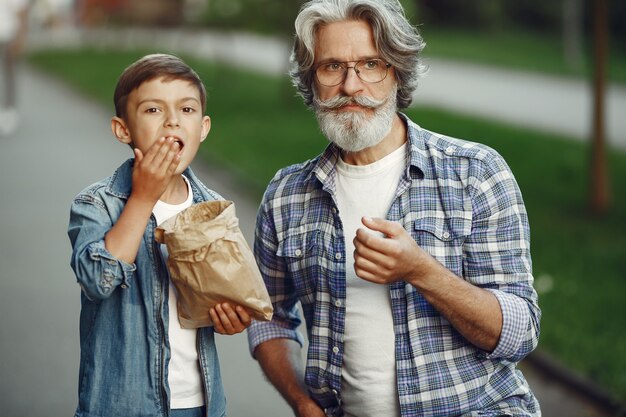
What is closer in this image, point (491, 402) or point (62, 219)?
point (491, 402)

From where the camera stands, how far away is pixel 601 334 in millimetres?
6789

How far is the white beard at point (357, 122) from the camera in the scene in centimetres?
325

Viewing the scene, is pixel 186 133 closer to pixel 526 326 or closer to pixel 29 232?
pixel 526 326

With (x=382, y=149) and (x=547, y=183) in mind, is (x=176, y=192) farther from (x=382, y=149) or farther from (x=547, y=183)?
(x=547, y=183)

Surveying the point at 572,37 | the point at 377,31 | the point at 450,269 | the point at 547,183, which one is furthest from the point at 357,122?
the point at 572,37

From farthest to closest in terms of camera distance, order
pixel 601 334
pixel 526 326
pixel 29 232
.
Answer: pixel 29 232 → pixel 601 334 → pixel 526 326

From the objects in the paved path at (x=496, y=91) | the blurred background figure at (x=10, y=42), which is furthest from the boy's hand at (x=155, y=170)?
the blurred background figure at (x=10, y=42)

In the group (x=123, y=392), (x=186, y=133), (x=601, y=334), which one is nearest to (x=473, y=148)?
(x=186, y=133)

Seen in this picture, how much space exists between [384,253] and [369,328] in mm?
484

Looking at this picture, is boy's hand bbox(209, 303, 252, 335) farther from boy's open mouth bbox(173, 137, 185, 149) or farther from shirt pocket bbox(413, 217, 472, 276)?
→ shirt pocket bbox(413, 217, 472, 276)

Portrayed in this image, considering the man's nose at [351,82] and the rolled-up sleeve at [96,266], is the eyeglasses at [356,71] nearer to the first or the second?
the man's nose at [351,82]

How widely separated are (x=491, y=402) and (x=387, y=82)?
95 centimetres

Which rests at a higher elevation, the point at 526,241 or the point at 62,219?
the point at 62,219

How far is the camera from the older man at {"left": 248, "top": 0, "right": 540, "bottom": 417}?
314 cm
